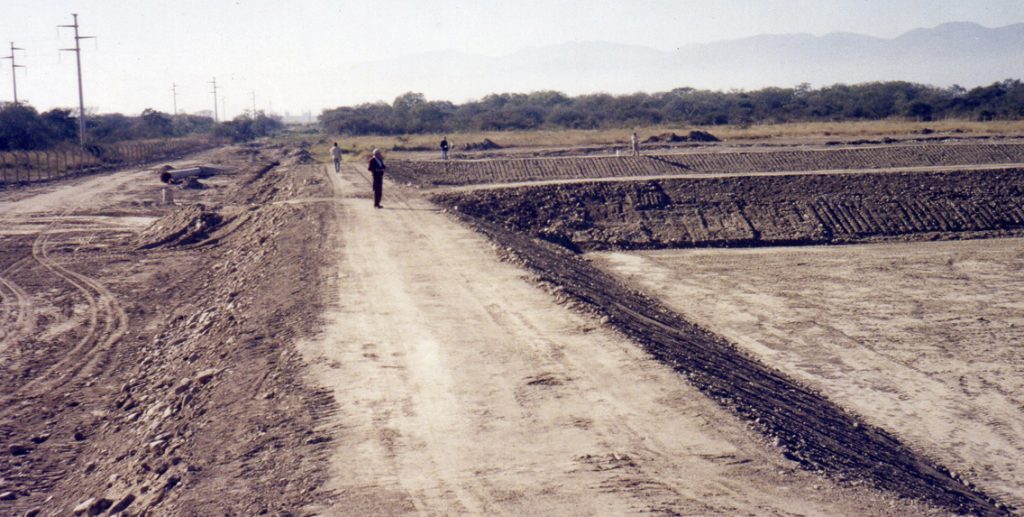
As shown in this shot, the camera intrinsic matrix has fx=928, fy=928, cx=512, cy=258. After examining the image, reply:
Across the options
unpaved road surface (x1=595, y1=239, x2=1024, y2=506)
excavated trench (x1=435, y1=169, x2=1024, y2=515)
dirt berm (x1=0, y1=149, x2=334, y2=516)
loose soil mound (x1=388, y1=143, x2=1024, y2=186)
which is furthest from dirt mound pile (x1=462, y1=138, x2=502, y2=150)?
dirt berm (x1=0, y1=149, x2=334, y2=516)

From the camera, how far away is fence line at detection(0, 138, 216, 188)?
142 feet

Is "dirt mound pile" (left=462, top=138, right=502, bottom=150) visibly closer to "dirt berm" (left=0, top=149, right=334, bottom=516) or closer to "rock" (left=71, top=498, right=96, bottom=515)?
"dirt berm" (left=0, top=149, right=334, bottom=516)

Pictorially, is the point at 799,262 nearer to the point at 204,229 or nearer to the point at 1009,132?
the point at 204,229

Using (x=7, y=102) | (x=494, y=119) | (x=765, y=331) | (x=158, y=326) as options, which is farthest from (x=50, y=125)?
(x=765, y=331)

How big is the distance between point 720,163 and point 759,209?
944 centimetres

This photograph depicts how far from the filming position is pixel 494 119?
8712 cm

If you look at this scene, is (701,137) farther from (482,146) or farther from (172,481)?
(172,481)

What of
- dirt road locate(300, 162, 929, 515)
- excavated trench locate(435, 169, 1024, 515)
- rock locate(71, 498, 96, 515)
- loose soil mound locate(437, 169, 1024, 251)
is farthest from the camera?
loose soil mound locate(437, 169, 1024, 251)

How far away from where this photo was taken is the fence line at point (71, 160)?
142 ft

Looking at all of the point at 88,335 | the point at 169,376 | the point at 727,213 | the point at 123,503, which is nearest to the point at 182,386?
the point at 169,376

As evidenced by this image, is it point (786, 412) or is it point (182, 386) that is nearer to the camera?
point (786, 412)

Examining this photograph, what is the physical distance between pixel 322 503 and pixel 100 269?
1613 cm

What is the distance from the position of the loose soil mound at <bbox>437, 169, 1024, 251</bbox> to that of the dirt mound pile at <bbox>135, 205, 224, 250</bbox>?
23.0 ft

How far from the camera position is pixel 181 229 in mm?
24469
